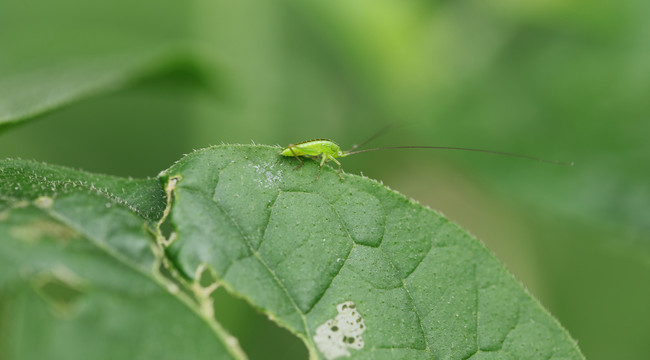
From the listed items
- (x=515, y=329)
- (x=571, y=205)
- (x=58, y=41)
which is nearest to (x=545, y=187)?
(x=571, y=205)

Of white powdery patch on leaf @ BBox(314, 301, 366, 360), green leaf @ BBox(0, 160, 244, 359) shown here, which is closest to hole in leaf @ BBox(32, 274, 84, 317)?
green leaf @ BBox(0, 160, 244, 359)

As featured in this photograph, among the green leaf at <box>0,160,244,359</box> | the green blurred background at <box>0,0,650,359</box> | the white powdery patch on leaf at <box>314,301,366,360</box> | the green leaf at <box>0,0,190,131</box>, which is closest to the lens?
the green leaf at <box>0,160,244,359</box>

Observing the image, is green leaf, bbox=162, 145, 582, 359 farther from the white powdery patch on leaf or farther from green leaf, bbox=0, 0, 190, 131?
green leaf, bbox=0, 0, 190, 131

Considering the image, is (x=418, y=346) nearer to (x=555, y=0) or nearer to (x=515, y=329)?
(x=515, y=329)

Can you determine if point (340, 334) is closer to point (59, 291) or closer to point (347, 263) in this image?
point (347, 263)

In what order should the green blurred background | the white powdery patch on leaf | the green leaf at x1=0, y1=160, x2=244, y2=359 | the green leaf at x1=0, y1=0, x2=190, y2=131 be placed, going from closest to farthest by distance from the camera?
the green leaf at x1=0, y1=160, x2=244, y2=359
the white powdery patch on leaf
the green leaf at x1=0, y1=0, x2=190, y2=131
the green blurred background

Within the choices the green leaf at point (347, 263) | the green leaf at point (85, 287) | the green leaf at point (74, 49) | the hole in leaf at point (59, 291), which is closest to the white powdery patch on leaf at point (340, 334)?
the green leaf at point (347, 263)

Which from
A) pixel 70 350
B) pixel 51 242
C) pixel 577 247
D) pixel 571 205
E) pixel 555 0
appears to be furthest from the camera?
pixel 577 247

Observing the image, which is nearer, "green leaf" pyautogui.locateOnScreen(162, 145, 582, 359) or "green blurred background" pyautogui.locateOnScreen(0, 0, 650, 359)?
"green leaf" pyautogui.locateOnScreen(162, 145, 582, 359)
